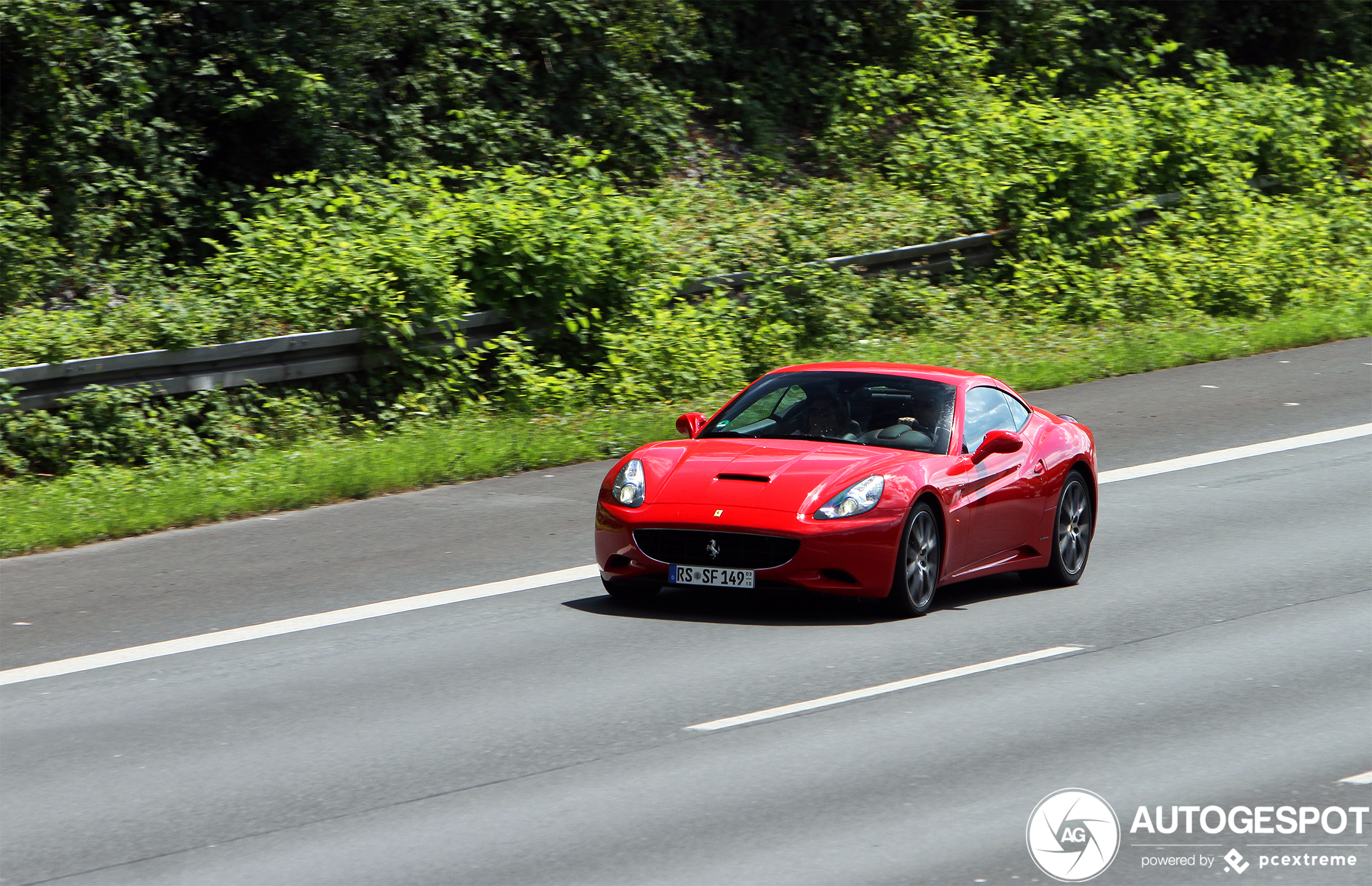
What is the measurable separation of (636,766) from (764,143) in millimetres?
20060

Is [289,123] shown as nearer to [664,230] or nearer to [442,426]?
[664,230]

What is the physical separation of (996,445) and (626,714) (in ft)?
11.4

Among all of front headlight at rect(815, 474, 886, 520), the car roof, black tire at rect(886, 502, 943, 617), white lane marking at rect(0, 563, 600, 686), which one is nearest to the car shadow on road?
black tire at rect(886, 502, 943, 617)

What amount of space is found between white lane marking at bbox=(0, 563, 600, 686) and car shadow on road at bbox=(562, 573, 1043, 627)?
0.61 m

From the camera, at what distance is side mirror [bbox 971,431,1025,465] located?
400 inches

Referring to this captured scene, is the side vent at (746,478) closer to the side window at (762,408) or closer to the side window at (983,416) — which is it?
the side window at (762,408)

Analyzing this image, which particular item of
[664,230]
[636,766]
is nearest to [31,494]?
[636,766]

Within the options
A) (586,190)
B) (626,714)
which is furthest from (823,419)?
(586,190)

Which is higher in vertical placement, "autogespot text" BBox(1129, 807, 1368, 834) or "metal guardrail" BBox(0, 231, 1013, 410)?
"metal guardrail" BBox(0, 231, 1013, 410)

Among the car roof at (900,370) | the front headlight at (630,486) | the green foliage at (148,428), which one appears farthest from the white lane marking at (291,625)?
the green foliage at (148,428)

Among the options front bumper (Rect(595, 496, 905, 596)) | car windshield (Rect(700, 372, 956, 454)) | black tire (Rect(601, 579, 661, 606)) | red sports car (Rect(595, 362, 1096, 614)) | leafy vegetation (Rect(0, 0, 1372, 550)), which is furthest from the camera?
leafy vegetation (Rect(0, 0, 1372, 550))

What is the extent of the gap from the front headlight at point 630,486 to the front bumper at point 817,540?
17 cm

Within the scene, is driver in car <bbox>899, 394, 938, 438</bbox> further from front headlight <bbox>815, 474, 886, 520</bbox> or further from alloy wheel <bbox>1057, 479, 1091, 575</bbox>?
alloy wheel <bbox>1057, 479, 1091, 575</bbox>

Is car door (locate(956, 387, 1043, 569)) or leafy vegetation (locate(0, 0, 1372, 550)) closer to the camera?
car door (locate(956, 387, 1043, 569))
